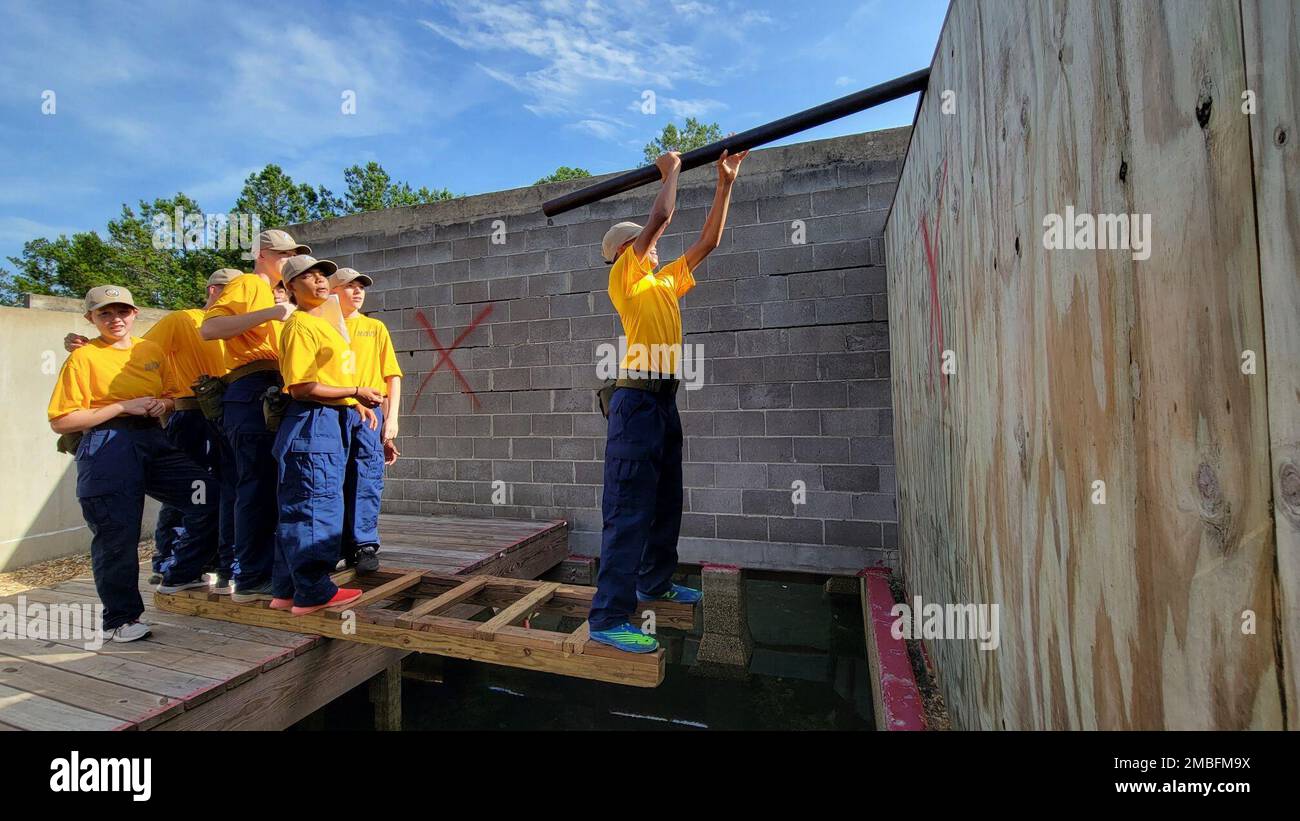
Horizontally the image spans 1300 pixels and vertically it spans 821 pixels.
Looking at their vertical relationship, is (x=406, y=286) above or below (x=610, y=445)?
above

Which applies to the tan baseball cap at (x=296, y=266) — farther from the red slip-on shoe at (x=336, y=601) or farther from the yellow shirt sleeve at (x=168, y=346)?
the red slip-on shoe at (x=336, y=601)

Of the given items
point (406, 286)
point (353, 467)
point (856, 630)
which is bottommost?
point (856, 630)

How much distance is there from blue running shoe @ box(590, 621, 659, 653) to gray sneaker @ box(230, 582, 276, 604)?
1.91 meters

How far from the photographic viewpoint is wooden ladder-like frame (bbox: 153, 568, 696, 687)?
2.51 metres

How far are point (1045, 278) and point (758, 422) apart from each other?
3651mm

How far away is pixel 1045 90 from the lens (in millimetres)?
1188

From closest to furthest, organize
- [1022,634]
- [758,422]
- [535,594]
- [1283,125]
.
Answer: [1283,125], [1022,634], [535,594], [758,422]

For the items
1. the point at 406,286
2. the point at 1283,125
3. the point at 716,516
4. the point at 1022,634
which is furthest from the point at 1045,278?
the point at 406,286

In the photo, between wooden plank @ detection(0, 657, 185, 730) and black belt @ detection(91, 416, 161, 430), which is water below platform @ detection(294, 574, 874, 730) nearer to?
wooden plank @ detection(0, 657, 185, 730)

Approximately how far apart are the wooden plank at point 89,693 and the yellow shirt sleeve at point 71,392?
1.19 meters

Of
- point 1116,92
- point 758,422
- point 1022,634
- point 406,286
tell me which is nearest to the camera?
point 1116,92

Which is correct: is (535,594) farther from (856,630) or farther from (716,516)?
(856,630)

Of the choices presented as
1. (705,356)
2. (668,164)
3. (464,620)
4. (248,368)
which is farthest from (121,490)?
(705,356)
